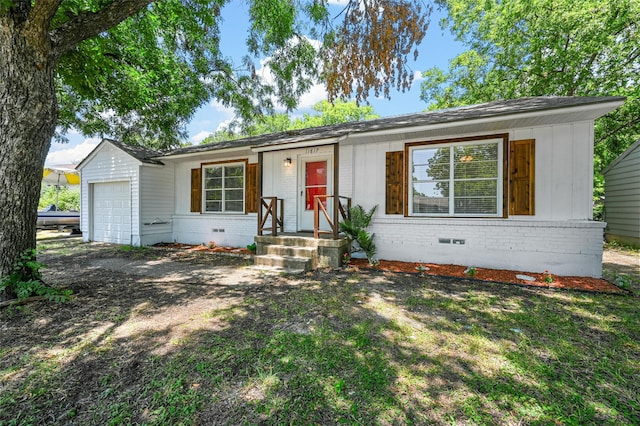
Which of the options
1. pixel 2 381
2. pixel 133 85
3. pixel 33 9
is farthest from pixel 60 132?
pixel 2 381

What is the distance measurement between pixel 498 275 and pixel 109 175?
1227 centimetres

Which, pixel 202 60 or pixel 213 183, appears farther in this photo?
pixel 202 60

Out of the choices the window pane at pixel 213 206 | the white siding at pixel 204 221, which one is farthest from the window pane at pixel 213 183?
the white siding at pixel 204 221

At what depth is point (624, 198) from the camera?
9211 mm

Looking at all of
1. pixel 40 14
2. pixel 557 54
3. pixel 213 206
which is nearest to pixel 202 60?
pixel 213 206

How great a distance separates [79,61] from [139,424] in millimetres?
6108

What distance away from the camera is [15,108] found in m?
3.49

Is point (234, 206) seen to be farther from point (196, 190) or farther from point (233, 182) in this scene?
point (196, 190)

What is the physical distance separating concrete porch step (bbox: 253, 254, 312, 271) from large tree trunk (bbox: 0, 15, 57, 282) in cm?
379

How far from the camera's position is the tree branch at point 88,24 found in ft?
12.7

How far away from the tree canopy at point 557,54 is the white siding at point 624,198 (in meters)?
2.77

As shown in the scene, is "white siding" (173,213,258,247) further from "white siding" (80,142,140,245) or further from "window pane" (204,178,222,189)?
"white siding" (80,142,140,245)

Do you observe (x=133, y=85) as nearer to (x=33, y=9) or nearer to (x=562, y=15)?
(x=33, y=9)

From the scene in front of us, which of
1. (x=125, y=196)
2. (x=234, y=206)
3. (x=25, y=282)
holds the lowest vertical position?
(x=25, y=282)
